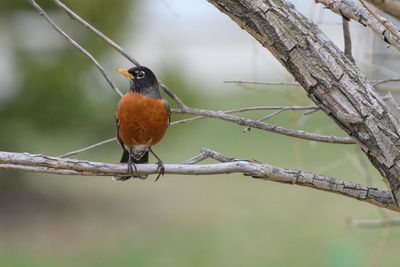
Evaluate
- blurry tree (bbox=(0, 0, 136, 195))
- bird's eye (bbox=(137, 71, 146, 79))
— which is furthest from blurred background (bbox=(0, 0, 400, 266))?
bird's eye (bbox=(137, 71, 146, 79))

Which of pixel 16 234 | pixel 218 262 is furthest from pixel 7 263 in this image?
pixel 218 262

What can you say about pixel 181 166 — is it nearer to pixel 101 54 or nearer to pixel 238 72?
pixel 101 54

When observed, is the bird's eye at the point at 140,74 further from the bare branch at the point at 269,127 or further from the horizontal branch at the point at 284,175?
the horizontal branch at the point at 284,175

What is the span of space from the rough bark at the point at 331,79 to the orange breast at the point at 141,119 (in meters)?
1.33

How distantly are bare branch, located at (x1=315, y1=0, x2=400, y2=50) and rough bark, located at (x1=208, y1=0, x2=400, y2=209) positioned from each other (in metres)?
0.08

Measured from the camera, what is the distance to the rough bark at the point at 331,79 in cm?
150

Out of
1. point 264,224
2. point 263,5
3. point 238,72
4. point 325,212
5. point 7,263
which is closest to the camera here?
point 263,5

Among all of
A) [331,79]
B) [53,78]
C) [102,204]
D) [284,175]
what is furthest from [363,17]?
[102,204]

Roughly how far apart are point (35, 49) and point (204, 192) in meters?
4.53

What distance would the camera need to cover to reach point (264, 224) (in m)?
8.22

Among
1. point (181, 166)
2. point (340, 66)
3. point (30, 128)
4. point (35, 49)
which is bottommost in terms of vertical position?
point (30, 128)

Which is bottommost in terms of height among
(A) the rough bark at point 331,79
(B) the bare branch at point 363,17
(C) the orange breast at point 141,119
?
(C) the orange breast at point 141,119

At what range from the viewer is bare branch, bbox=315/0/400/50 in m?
1.46

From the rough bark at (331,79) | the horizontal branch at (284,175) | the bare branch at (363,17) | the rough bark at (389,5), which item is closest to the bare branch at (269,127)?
the horizontal branch at (284,175)
